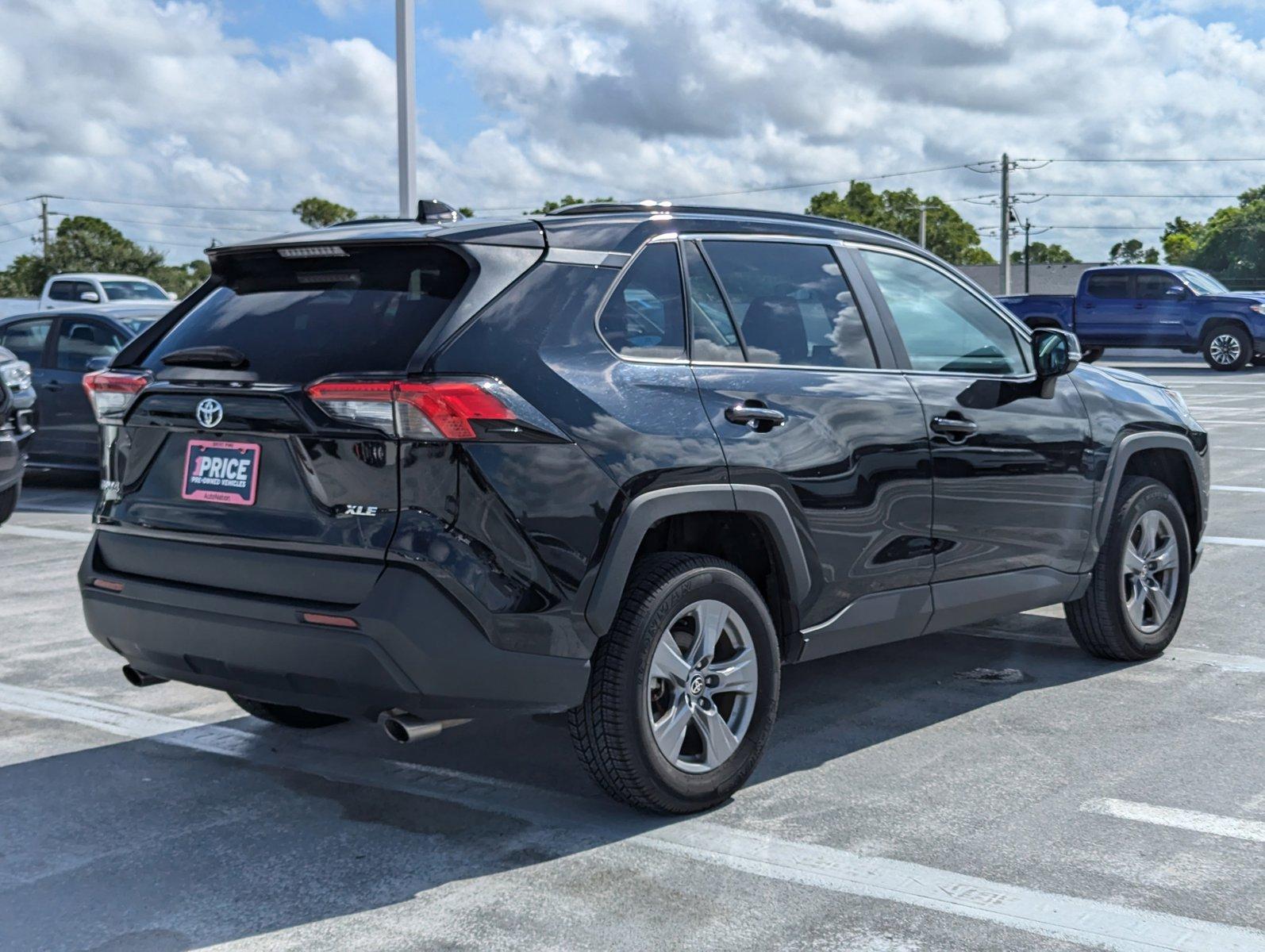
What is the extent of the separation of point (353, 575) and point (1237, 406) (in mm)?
19748

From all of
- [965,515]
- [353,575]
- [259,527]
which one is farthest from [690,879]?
[965,515]

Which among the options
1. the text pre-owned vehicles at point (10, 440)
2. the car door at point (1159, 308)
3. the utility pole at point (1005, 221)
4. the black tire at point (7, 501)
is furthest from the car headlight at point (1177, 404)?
the utility pole at point (1005, 221)

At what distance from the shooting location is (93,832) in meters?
4.37

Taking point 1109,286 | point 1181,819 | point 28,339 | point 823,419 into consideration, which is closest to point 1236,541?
point 1181,819

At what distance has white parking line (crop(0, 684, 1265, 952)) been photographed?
3.59 m

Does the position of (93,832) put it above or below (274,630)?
below

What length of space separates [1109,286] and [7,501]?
26.3 meters

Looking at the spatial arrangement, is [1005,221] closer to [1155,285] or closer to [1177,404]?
[1155,285]

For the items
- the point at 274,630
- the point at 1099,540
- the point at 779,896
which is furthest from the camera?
the point at 1099,540

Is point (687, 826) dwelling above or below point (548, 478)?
below

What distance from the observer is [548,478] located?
4.01 metres

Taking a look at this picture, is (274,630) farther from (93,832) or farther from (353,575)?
(93,832)

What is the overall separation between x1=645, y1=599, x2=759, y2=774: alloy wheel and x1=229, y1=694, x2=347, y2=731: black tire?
153 cm

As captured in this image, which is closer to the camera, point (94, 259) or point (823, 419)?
point (823, 419)
